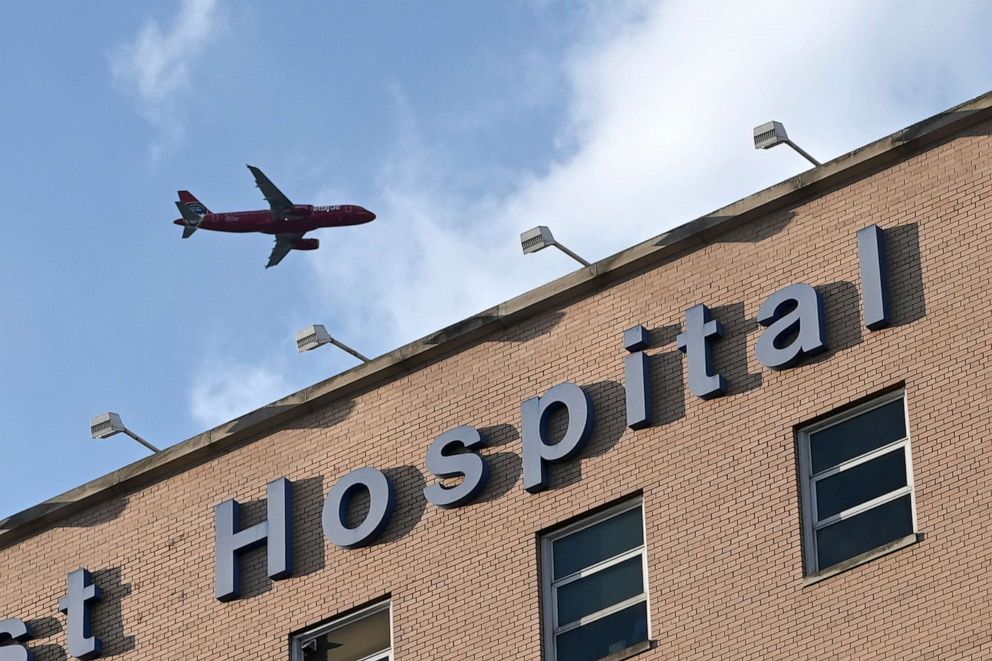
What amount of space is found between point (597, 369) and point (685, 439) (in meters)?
1.76

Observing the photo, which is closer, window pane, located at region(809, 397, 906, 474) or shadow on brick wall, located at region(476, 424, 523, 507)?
window pane, located at region(809, 397, 906, 474)

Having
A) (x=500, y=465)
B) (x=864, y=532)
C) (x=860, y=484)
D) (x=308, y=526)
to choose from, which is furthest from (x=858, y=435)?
(x=308, y=526)

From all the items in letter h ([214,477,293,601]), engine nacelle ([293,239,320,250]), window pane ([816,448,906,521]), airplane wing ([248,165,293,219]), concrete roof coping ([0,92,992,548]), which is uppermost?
airplane wing ([248,165,293,219])

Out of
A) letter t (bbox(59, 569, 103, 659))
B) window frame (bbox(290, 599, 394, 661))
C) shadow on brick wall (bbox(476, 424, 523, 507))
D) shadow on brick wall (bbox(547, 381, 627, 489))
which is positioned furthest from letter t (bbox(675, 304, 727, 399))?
letter t (bbox(59, 569, 103, 659))

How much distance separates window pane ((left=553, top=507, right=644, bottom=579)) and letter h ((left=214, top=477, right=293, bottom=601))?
3.93 m

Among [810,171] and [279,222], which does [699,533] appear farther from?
[279,222]

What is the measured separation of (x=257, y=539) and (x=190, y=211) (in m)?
69.0

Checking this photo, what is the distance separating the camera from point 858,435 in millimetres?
26688

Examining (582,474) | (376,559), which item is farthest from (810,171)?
(376,559)

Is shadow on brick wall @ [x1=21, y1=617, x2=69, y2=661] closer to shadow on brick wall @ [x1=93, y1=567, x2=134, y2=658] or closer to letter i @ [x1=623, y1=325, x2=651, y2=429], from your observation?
shadow on brick wall @ [x1=93, y1=567, x2=134, y2=658]

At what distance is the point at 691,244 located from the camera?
29.0m

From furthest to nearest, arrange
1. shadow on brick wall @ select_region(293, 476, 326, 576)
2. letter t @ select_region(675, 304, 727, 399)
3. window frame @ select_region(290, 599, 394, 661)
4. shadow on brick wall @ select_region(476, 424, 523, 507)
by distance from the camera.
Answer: shadow on brick wall @ select_region(293, 476, 326, 576), window frame @ select_region(290, 599, 394, 661), shadow on brick wall @ select_region(476, 424, 523, 507), letter t @ select_region(675, 304, 727, 399)

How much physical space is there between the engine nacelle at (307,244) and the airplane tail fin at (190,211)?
22.7ft

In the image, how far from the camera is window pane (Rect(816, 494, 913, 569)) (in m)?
25.7
